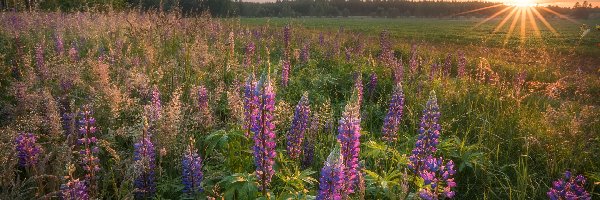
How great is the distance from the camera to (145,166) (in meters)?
2.72

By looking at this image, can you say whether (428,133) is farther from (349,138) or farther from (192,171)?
(192,171)

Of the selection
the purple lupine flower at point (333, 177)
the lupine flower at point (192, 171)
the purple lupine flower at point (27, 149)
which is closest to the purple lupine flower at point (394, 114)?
the purple lupine flower at point (333, 177)

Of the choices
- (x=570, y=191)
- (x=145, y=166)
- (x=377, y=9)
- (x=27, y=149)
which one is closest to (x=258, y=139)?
(x=145, y=166)

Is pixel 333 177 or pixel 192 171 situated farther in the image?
pixel 192 171

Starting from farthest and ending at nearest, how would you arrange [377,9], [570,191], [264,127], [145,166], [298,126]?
[377,9]
[298,126]
[570,191]
[145,166]
[264,127]

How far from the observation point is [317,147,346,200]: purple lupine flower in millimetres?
2148

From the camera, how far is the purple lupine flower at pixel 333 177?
2.15 metres

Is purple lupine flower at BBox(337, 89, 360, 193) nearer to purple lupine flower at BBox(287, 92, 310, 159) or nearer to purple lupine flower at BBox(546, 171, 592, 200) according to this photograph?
purple lupine flower at BBox(287, 92, 310, 159)

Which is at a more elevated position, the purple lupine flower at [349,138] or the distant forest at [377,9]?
the distant forest at [377,9]

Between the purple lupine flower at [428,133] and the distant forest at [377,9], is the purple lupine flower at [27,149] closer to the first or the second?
the purple lupine flower at [428,133]

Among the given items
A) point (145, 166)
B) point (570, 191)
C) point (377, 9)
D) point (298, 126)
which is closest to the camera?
point (145, 166)

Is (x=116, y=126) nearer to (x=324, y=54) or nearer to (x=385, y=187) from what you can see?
(x=385, y=187)

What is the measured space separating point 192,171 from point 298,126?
3.13 feet

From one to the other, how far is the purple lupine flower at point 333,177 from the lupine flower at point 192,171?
109 centimetres
